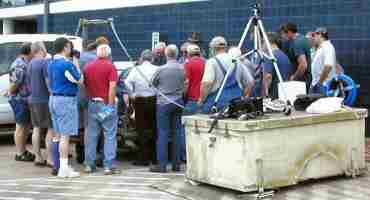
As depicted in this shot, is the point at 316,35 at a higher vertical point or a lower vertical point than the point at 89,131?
higher

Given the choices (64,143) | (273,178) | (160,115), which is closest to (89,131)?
(64,143)

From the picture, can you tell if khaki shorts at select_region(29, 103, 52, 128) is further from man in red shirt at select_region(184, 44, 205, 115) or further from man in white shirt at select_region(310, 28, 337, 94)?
man in white shirt at select_region(310, 28, 337, 94)

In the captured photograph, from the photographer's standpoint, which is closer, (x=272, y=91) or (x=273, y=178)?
(x=273, y=178)

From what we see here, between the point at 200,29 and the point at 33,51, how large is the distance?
5.47m

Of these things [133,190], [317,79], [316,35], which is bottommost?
[133,190]

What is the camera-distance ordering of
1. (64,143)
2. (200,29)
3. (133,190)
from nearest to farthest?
(133,190)
(64,143)
(200,29)

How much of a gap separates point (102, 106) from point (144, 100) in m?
0.73

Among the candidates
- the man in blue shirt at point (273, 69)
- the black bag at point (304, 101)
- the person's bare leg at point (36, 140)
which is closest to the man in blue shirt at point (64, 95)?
the person's bare leg at point (36, 140)

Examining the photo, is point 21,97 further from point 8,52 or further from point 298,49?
point 298,49

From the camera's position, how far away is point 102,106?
29.9 ft

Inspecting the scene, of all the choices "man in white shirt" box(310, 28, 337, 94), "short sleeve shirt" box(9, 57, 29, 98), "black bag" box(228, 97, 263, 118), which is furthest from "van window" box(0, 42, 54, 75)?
"black bag" box(228, 97, 263, 118)

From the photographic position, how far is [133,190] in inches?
320

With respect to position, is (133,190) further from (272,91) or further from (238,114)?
(272,91)

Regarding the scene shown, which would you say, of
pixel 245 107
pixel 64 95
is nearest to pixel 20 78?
pixel 64 95
